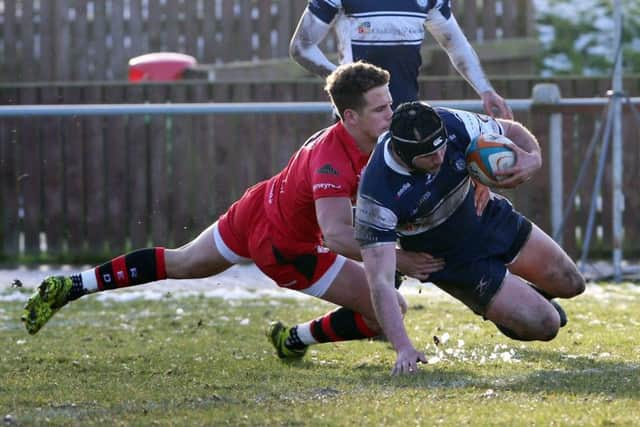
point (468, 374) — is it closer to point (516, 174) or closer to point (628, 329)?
point (516, 174)

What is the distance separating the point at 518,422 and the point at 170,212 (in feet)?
27.0

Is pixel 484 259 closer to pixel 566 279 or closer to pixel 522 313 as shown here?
pixel 522 313

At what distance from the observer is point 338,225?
6508mm

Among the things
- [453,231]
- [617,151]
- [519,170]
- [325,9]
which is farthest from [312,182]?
[617,151]

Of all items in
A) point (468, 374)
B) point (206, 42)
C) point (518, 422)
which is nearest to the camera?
point (518, 422)

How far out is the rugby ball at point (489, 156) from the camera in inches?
240

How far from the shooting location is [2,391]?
6055 mm

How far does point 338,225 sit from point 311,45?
187cm

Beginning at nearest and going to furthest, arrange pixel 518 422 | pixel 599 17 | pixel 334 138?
1. pixel 518 422
2. pixel 334 138
3. pixel 599 17

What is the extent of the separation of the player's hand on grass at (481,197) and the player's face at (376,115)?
0.52 metres

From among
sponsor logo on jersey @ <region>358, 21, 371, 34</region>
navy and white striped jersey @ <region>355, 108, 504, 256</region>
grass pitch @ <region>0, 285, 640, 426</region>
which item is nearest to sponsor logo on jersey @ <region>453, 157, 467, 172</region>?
navy and white striped jersey @ <region>355, 108, 504, 256</region>

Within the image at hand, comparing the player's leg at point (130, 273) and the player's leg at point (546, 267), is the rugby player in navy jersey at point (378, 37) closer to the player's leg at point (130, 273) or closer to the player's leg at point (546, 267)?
the player's leg at point (546, 267)

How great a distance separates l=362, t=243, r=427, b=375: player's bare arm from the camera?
6039mm

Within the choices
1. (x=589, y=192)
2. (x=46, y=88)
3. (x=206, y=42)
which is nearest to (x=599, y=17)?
(x=206, y=42)
